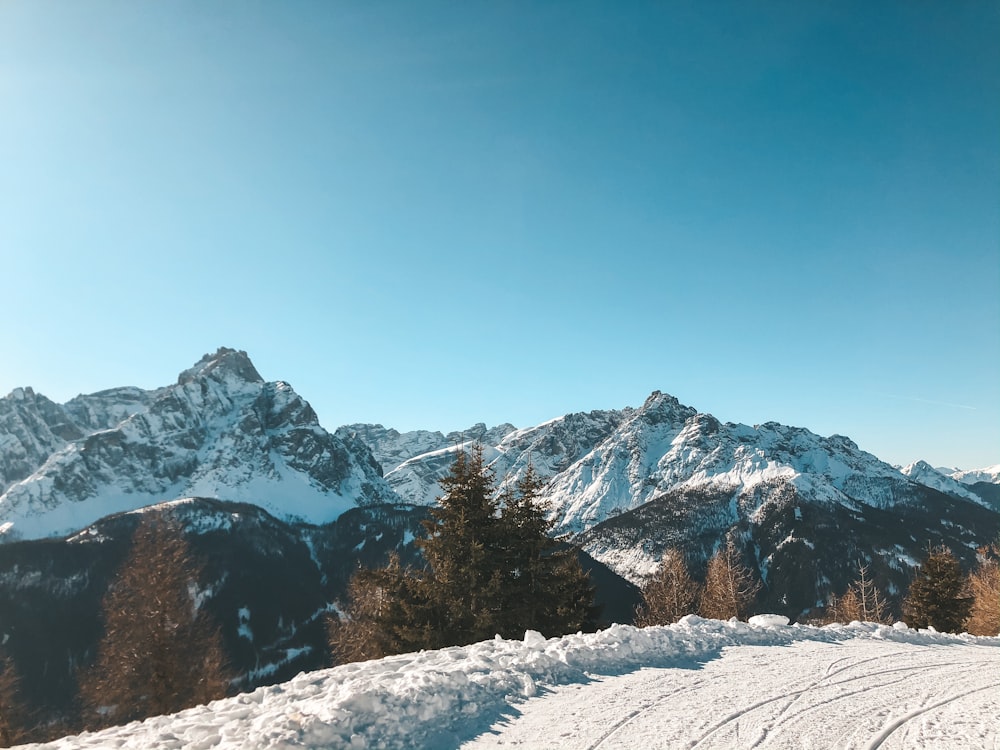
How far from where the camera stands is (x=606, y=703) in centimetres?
809

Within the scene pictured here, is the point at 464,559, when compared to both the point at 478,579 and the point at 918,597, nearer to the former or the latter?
the point at 478,579

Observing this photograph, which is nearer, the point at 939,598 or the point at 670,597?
the point at 939,598

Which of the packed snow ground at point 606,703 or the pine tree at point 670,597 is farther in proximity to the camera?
the pine tree at point 670,597

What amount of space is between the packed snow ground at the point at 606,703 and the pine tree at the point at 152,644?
16.1 meters

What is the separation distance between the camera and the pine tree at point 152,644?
827 inches

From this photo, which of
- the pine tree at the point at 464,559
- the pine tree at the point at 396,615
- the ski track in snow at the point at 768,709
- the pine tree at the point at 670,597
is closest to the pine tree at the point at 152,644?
the pine tree at the point at 396,615

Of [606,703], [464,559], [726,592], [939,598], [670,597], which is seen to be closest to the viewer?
[606,703]

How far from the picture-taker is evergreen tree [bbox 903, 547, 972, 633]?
36.7 m

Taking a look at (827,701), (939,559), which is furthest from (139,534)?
(939,559)

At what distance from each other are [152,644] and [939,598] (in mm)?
46531

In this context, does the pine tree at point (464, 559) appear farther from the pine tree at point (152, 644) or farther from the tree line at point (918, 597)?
the tree line at point (918, 597)

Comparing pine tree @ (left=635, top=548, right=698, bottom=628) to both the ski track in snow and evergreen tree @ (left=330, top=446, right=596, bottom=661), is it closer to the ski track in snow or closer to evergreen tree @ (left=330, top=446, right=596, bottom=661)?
evergreen tree @ (left=330, top=446, right=596, bottom=661)

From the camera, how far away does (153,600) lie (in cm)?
2208

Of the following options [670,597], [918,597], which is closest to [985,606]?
[918,597]
